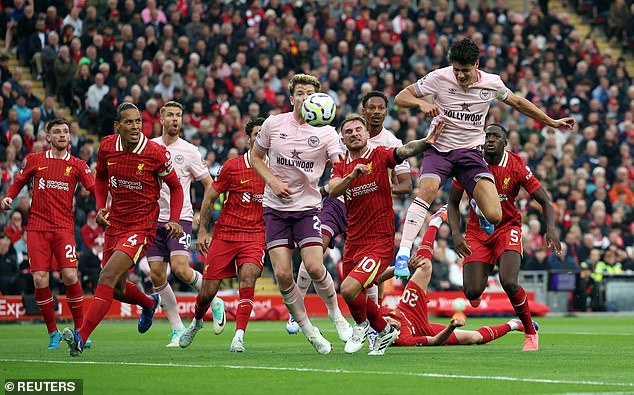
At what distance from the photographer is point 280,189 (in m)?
12.6

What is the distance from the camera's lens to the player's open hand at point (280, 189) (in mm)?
12602

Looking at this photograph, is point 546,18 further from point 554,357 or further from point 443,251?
point 554,357

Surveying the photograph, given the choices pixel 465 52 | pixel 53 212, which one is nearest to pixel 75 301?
pixel 53 212

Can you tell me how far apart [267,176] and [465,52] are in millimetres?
2587

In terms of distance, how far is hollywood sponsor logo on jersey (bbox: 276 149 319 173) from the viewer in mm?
13148

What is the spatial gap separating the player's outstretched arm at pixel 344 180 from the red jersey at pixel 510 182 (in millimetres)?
2513

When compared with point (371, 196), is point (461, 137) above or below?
above

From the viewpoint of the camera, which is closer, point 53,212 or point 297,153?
point 297,153

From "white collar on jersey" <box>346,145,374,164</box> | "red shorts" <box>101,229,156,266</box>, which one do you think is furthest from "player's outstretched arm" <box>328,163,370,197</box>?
"red shorts" <box>101,229,156,266</box>

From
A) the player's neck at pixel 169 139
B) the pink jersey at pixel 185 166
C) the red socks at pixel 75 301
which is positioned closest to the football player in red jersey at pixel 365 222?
the pink jersey at pixel 185 166

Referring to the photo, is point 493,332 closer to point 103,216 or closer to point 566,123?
point 566,123

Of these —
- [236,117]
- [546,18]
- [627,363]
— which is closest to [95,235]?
[236,117]

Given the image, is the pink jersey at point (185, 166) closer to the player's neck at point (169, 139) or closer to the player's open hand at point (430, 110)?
the player's neck at point (169, 139)

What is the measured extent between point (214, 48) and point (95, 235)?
22.1 ft
